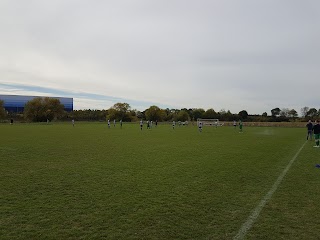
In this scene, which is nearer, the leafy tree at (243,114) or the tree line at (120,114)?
the tree line at (120,114)

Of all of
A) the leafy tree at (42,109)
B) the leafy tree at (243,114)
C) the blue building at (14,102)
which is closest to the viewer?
the leafy tree at (42,109)

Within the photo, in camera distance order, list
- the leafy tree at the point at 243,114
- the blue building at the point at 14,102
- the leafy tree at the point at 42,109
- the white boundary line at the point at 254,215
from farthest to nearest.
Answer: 1. the leafy tree at the point at 243,114
2. the blue building at the point at 14,102
3. the leafy tree at the point at 42,109
4. the white boundary line at the point at 254,215

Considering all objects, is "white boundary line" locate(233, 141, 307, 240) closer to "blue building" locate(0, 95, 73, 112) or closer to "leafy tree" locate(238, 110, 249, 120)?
"leafy tree" locate(238, 110, 249, 120)

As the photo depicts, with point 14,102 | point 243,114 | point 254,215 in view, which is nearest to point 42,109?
point 14,102

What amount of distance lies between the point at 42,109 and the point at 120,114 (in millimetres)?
32890

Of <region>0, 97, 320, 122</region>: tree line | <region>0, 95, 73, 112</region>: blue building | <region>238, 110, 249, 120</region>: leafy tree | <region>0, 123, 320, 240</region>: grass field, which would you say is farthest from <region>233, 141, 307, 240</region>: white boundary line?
<region>0, 95, 73, 112</region>: blue building

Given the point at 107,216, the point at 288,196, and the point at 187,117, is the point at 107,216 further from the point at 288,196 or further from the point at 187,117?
the point at 187,117

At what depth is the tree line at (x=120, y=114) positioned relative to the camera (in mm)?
97938

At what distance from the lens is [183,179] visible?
8906mm

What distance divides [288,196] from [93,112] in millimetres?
131004

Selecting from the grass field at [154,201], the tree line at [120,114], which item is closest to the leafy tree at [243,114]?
the tree line at [120,114]

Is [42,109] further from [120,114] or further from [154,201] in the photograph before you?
[154,201]

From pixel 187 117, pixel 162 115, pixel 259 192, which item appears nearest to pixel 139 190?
pixel 259 192

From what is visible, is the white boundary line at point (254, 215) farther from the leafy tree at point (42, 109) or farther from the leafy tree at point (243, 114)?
the leafy tree at point (243, 114)
